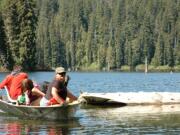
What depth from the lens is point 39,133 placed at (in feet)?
62.4

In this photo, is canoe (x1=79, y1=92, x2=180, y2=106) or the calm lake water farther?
canoe (x1=79, y1=92, x2=180, y2=106)

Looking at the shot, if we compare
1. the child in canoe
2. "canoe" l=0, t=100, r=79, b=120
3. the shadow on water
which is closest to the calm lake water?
the shadow on water

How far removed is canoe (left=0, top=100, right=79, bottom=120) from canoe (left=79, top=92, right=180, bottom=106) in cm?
714

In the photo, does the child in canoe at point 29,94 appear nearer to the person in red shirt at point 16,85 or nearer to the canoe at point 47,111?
the canoe at point 47,111

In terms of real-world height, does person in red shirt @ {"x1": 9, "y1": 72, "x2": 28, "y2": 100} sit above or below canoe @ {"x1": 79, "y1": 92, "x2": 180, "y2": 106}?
above

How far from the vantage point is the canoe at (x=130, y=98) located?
1183 inches

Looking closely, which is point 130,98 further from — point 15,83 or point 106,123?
point 106,123

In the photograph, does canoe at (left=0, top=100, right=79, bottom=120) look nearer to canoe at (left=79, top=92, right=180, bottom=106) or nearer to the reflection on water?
the reflection on water

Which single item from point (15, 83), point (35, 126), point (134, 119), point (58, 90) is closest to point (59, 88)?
point (58, 90)

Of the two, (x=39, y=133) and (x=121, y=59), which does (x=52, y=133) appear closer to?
(x=39, y=133)

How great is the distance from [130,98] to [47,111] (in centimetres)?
943

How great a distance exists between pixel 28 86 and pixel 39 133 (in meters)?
3.88

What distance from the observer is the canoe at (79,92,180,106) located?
30047 mm

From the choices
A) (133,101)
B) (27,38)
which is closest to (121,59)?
(27,38)
